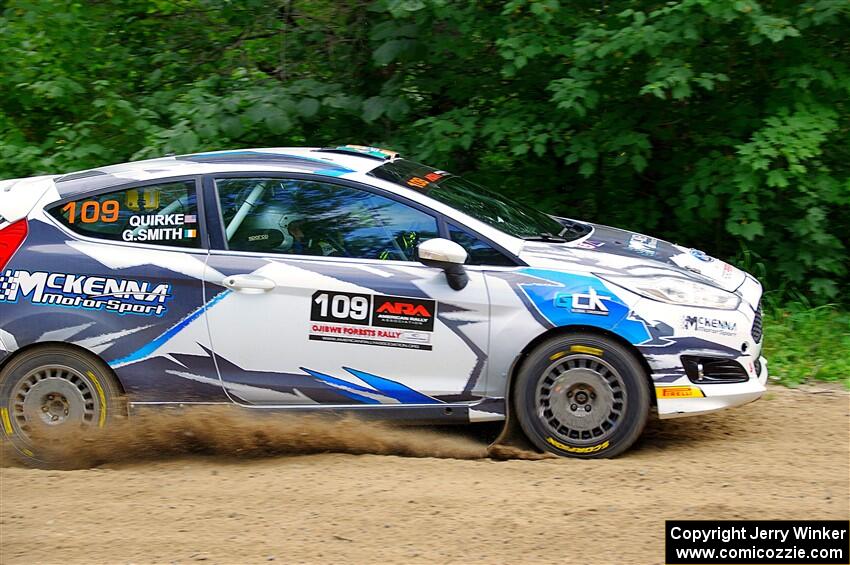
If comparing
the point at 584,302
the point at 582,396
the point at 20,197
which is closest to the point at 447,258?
the point at 584,302

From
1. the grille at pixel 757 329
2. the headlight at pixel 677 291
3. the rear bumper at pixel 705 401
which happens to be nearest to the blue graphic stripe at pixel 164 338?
the headlight at pixel 677 291

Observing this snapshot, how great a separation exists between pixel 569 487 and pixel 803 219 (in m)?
4.12

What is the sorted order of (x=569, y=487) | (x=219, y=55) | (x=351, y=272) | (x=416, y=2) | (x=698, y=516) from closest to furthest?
(x=698, y=516) → (x=569, y=487) → (x=351, y=272) → (x=416, y=2) → (x=219, y=55)

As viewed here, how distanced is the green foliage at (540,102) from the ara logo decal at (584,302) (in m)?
2.70

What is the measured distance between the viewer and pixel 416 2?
806 cm

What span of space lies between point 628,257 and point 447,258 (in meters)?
1.15

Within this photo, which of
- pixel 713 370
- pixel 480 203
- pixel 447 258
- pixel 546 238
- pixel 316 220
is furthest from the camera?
pixel 480 203

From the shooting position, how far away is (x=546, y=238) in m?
5.98

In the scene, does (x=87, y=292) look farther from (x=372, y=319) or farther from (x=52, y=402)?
(x=372, y=319)

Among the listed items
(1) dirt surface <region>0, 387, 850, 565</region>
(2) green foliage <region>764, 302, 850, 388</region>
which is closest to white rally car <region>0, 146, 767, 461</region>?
(1) dirt surface <region>0, 387, 850, 565</region>

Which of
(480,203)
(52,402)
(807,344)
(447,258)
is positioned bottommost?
(52,402)

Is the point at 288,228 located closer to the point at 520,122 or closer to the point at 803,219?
the point at 520,122

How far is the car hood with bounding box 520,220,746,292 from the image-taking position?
5.66 meters

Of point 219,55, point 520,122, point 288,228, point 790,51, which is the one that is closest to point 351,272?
point 288,228
